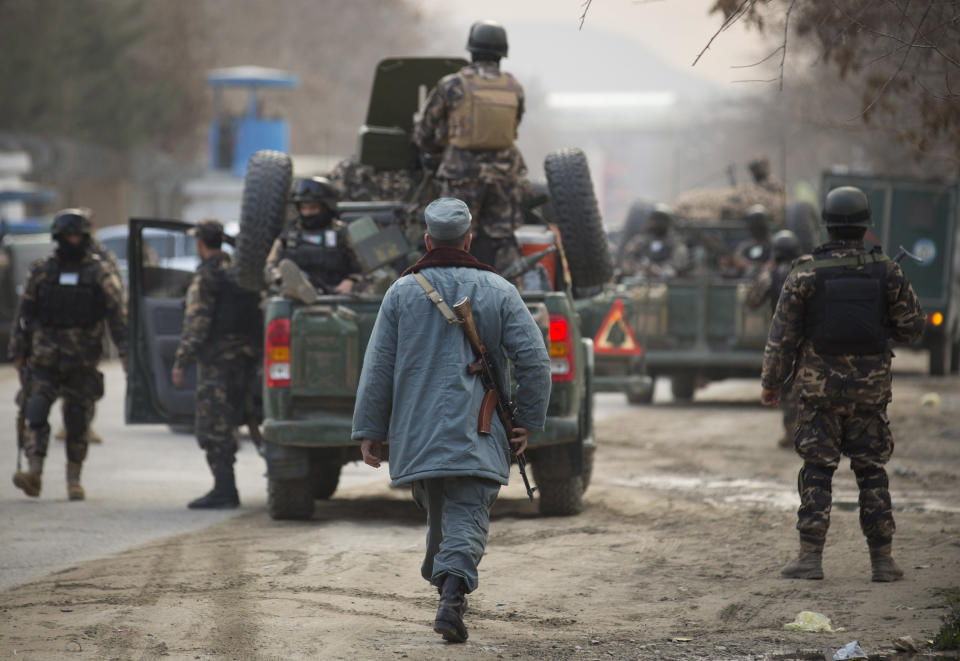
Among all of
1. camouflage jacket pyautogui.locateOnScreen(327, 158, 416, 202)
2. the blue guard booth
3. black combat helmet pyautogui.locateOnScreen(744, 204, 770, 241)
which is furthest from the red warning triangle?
the blue guard booth

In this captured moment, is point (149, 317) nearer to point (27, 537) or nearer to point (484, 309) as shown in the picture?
point (27, 537)

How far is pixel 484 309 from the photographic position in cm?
641

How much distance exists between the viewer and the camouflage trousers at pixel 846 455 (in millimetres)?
7535

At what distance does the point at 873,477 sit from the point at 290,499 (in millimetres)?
3463

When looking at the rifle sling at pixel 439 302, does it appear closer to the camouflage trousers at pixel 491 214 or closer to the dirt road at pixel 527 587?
the dirt road at pixel 527 587

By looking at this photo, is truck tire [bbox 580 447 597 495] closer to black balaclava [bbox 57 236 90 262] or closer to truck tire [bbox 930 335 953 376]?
black balaclava [bbox 57 236 90 262]

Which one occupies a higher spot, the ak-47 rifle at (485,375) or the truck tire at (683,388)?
the ak-47 rifle at (485,375)

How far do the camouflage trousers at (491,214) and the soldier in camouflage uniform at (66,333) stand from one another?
237 cm

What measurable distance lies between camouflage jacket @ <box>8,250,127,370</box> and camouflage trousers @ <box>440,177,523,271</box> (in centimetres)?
230

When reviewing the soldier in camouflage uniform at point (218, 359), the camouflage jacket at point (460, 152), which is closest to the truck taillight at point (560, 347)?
the camouflage jacket at point (460, 152)

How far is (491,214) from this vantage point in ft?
32.9

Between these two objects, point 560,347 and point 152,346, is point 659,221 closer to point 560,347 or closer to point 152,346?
point 152,346

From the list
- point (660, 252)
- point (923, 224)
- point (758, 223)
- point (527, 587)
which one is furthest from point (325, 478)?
point (923, 224)

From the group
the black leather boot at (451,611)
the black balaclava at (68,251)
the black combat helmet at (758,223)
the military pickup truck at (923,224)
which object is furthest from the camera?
the military pickup truck at (923,224)
